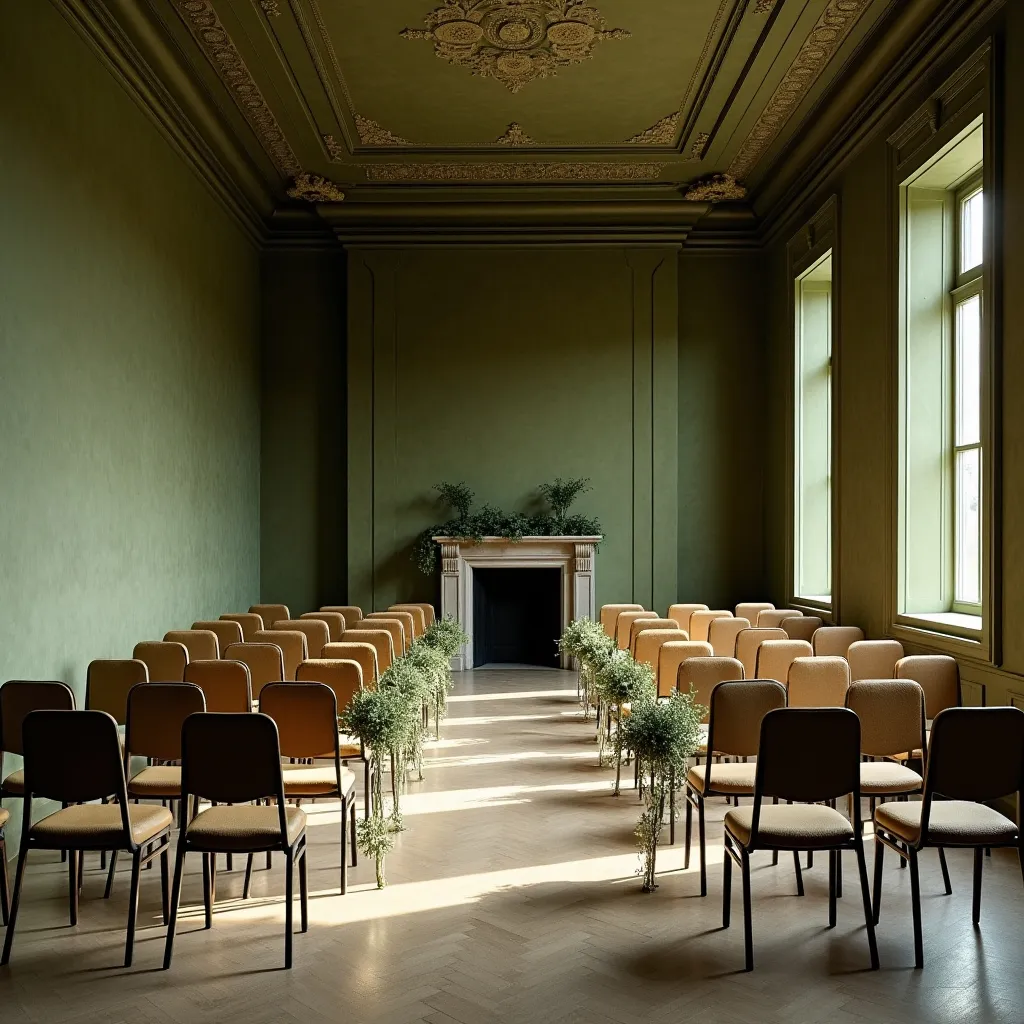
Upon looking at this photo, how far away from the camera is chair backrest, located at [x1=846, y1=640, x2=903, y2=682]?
6746 mm

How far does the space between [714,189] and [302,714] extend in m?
9.91

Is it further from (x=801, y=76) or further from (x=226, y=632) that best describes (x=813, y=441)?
(x=226, y=632)

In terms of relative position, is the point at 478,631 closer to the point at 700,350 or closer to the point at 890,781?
the point at 700,350

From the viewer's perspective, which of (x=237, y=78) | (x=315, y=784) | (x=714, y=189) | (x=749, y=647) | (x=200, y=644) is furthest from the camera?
(x=714, y=189)

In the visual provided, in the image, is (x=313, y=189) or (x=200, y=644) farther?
(x=313, y=189)

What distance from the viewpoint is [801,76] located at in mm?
9688

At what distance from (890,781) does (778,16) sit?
6600 millimetres

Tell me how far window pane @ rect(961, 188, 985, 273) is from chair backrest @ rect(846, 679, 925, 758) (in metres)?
4.71

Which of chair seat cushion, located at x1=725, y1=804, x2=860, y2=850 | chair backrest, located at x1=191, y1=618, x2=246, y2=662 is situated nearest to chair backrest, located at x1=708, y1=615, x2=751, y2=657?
chair backrest, located at x1=191, y1=618, x2=246, y2=662

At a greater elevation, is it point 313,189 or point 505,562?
point 313,189

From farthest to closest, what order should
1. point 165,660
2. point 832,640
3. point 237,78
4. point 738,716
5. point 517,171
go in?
point 517,171, point 237,78, point 832,640, point 165,660, point 738,716

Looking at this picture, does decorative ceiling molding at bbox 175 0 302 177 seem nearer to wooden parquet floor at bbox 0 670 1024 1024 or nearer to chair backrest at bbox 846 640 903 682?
wooden parquet floor at bbox 0 670 1024 1024

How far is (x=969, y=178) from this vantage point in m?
8.31

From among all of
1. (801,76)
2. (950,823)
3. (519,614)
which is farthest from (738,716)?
(519,614)
